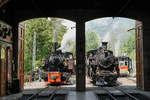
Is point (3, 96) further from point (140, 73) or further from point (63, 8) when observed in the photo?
point (140, 73)

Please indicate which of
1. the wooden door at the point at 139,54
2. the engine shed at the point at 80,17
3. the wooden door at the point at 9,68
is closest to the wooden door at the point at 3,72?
the wooden door at the point at 9,68

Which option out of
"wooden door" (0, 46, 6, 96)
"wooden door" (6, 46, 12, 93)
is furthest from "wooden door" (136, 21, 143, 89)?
"wooden door" (0, 46, 6, 96)

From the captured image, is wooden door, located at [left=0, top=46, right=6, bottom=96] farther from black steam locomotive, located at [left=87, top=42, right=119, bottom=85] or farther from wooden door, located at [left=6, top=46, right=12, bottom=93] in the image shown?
black steam locomotive, located at [left=87, top=42, right=119, bottom=85]

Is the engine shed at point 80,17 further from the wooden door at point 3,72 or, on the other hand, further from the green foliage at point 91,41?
the green foliage at point 91,41

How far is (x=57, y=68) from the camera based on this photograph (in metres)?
15.6

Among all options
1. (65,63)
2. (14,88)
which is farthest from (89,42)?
(14,88)

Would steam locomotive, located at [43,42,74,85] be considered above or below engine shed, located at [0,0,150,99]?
below

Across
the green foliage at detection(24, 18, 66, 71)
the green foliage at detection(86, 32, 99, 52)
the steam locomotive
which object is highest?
the green foliage at detection(86, 32, 99, 52)

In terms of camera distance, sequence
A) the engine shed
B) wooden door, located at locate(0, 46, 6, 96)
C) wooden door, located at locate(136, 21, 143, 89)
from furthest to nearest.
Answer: wooden door, located at locate(136, 21, 143, 89), the engine shed, wooden door, located at locate(0, 46, 6, 96)

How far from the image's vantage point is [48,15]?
12773 millimetres

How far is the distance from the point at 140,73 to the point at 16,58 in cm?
718

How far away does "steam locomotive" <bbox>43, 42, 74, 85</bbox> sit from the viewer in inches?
586

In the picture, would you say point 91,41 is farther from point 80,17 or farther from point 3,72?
point 3,72

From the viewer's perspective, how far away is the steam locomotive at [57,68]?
14.9 metres
